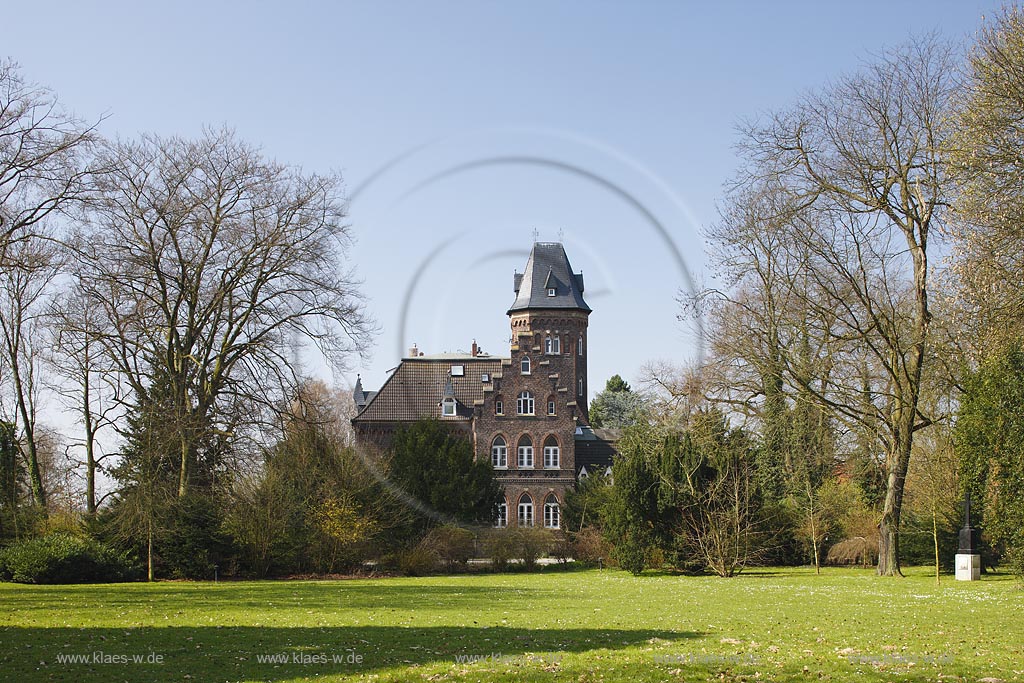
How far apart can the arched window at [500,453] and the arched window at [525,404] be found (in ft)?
6.45

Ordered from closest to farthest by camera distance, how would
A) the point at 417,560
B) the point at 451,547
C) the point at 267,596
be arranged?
the point at 267,596 → the point at 417,560 → the point at 451,547

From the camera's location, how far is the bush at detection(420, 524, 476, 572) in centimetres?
3719

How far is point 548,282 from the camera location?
233 feet

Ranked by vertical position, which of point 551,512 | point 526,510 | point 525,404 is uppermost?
point 525,404

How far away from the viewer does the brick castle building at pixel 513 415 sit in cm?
5925

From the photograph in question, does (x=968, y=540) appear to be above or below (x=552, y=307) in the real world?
below

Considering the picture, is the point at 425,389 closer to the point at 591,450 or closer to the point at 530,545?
the point at 591,450

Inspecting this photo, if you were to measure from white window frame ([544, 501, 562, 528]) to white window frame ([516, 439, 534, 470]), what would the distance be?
247cm

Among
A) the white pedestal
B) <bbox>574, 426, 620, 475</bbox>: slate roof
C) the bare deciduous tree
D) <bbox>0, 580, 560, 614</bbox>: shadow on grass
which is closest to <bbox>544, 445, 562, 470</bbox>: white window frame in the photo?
<bbox>574, 426, 620, 475</bbox>: slate roof

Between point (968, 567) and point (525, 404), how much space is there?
113 ft

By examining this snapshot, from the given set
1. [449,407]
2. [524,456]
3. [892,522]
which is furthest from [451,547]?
[449,407]

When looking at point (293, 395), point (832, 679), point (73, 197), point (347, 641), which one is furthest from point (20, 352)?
point (832, 679)

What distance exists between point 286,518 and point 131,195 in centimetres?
1100

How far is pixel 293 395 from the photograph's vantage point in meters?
32.3
